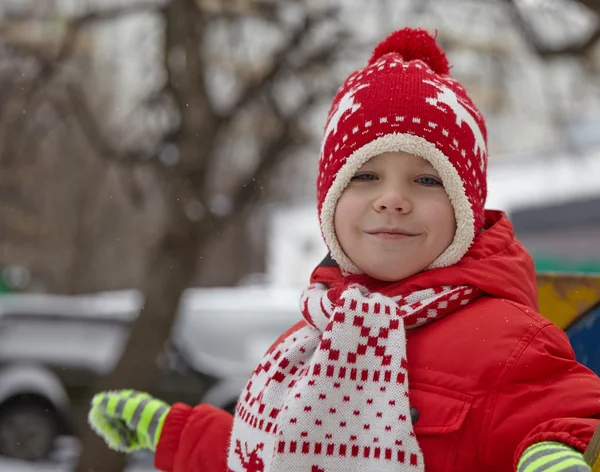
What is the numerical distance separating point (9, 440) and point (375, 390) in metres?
6.26

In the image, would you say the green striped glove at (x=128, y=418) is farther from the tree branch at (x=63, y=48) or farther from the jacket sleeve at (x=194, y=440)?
the tree branch at (x=63, y=48)

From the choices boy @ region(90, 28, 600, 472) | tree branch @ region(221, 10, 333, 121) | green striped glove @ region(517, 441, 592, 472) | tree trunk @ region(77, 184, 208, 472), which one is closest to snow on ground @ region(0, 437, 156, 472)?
tree trunk @ region(77, 184, 208, 472)

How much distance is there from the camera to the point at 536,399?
1.13 m

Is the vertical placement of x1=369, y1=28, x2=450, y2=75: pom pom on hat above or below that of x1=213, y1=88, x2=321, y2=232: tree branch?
below

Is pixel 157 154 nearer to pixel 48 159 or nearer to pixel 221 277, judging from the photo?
pixel 48 159

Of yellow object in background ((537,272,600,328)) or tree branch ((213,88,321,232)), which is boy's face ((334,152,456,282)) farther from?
tree branch ((213,88,321,232))

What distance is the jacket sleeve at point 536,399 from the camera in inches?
43.0

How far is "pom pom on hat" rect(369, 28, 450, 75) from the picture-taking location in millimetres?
1548

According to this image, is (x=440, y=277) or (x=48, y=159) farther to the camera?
(x=48, y=159)

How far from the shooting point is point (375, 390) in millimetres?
1235

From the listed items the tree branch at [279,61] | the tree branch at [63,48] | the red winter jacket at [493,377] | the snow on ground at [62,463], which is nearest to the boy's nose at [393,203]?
the red winter jacket at [493,377]

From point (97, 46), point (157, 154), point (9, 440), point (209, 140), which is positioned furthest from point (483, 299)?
point (9, 440)

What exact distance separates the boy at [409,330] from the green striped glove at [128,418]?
0.09 m

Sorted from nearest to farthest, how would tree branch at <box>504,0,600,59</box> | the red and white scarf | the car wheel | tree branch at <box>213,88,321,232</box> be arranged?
the red and white scarf < tree branch at <box>504,0,600,59</box> < tree branch at <box>213,88,321,232</box> < the car wheel
